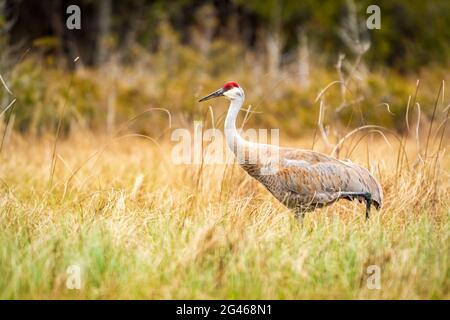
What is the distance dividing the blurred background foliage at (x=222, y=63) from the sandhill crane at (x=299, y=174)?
0.46m

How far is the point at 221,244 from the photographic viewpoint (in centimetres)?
432

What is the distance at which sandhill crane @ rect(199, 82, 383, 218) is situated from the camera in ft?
17.4

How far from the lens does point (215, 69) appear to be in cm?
1414

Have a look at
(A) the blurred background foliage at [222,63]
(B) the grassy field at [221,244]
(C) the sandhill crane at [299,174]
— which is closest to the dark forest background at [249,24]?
(A) the blurred background foliage at [222,63]

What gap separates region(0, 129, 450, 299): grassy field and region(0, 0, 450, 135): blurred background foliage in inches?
35.3

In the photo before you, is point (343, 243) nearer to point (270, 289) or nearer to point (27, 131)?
point (270, 289)

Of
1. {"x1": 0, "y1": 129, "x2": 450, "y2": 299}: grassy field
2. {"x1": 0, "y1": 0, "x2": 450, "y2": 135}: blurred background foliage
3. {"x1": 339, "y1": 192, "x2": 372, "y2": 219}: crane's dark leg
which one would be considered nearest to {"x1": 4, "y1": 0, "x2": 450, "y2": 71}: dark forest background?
{"x1": 0, "y1": 0, "x2": 450, "y2": 135}: blurred background foliage

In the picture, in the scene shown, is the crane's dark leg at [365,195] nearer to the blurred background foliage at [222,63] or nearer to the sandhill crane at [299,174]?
the sandhill crane at [299,174]

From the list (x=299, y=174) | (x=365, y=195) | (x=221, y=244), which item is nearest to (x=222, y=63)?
(x=299, y=174)

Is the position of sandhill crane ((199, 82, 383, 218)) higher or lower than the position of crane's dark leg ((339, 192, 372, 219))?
higher

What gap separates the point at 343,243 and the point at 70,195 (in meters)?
2.23

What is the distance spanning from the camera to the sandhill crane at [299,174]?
209 inches

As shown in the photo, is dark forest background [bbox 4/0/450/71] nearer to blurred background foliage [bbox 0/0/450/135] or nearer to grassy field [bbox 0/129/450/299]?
blurred background foliage [bbox 0/0/450/135]
